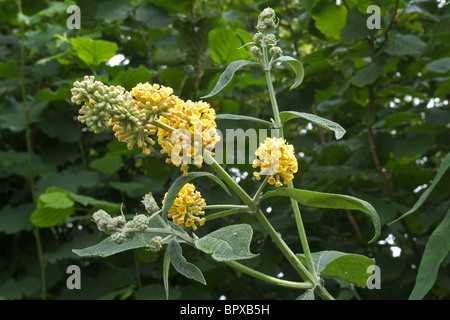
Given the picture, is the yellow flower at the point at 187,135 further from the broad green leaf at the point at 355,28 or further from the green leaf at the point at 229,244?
the broad green leaf at the point at 355,28

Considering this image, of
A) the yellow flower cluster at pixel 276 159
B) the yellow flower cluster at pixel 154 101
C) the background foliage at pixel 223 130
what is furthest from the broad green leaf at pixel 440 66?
the yellow flower cluster at pixel 154 101

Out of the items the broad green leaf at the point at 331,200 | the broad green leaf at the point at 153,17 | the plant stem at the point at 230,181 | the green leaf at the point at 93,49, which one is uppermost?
the broad green leaf at the point at 153,17

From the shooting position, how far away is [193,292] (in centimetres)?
162

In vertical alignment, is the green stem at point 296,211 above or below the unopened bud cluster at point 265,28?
below

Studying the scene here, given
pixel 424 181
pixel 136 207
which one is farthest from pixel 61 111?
pixel 424 181

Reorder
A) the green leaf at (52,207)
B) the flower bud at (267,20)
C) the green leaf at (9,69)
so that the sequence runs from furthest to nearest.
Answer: the green leaf at (9,69) < the green leaf at (52,207) < the flower bud at (267,20)

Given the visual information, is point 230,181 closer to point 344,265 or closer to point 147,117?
point 147,117

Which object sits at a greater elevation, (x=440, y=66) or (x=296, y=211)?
(x=440, y=66)

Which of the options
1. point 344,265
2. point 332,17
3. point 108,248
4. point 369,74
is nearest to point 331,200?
point 344,265

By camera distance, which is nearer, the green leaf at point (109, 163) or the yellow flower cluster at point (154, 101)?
the yellow flower cluster at point (154, 101)

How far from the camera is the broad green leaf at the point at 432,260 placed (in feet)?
2.26

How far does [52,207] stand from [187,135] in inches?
34.9

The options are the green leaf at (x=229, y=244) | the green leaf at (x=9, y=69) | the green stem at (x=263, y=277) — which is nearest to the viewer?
the green leaf at (x=229, y=244)

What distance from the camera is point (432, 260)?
71cm
